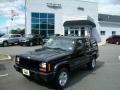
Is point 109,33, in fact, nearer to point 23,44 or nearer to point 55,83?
point 23,44

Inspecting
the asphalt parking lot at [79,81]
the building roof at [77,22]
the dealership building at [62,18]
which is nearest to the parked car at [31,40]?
the dealership building at [62,18]

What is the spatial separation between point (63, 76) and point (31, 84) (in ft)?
3.96

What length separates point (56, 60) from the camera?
719 centimetres

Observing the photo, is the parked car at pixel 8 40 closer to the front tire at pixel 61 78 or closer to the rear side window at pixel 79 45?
the rear side window at pixel 79 45

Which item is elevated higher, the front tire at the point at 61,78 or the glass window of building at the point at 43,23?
the glass window of building at the point at 43,23

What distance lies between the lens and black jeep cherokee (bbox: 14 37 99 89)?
6906 mm

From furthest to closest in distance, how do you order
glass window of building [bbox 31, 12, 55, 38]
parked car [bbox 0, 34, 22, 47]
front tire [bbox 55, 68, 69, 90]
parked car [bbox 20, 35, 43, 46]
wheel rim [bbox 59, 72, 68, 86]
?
glass window of building [bbox 31, 12, 55, 38]
parked car [bbox 20, 35, 43, 46]
parked car [bbox 0, 34, 22, 47]
wheel rim [bbox 59, 72, 68, 86]
front tire [bbox 55, 68, 69, 90]

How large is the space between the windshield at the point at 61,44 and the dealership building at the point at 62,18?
2577 cm

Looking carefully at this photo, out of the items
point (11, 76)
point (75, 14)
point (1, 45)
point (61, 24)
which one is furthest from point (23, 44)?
point (11, 76)

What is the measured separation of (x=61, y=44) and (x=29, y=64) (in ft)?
6.22

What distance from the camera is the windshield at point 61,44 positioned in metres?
8.42

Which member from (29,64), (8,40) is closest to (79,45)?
(29,64)

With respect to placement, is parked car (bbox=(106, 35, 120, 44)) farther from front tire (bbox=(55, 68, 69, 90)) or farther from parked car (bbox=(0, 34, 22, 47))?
front tire (bbox=(55, 68, 69, 90))

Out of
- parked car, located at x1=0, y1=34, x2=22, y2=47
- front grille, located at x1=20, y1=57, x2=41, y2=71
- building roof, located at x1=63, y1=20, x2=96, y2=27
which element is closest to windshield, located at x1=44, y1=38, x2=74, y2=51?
front grille, located at x1=20, y1=57, x2=41, y2=71
